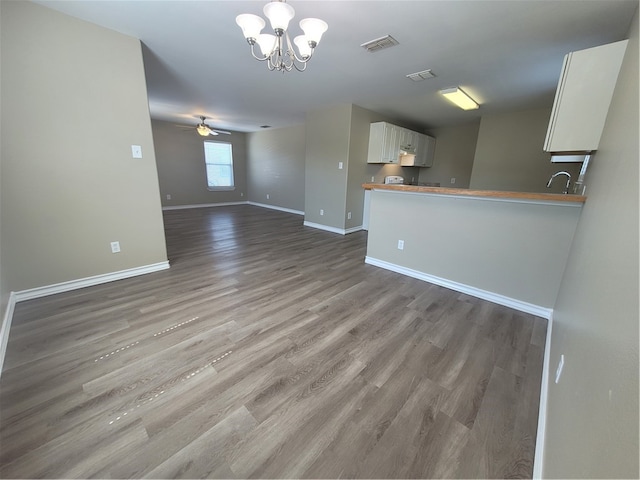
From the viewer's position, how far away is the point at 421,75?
3064 mm

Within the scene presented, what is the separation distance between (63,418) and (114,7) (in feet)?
9.57

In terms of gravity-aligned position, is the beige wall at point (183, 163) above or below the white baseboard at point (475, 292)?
above

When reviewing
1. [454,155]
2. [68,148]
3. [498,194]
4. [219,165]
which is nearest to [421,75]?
[498,194]

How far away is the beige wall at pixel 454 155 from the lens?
5.76 m

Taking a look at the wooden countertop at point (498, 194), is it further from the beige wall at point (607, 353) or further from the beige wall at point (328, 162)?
the beige wall at point (328, 162)

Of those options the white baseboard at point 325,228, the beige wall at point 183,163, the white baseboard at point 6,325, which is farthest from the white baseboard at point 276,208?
the white baseboard at point 6,325

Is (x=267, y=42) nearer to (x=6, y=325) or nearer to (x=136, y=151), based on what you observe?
(x=136, y=151)

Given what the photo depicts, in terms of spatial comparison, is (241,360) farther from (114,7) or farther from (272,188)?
(272,188)

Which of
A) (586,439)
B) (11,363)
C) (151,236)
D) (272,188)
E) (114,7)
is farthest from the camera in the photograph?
(272,188)

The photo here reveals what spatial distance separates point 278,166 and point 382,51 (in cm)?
526

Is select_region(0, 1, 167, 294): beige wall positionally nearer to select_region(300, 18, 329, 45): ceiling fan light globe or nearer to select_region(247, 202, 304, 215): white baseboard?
select_region(300, 18, 329, 45): ceiling fan light globe

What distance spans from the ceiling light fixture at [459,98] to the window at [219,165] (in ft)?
21.7

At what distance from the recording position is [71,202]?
235 cm

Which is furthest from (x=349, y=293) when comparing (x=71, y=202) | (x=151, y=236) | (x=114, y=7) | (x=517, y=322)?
(x=114, y=7)
